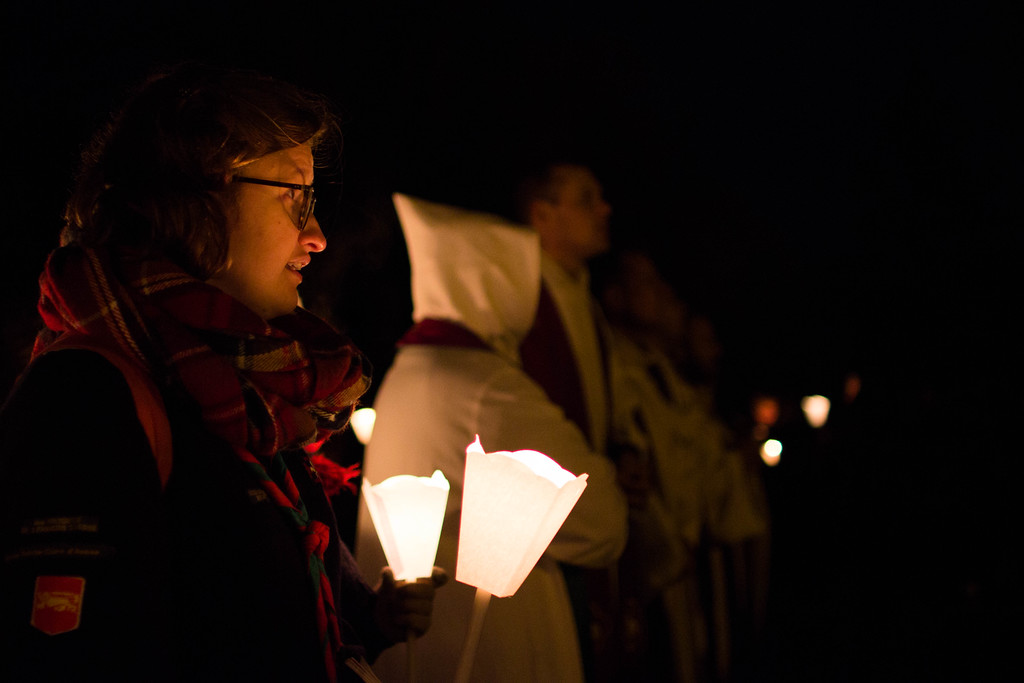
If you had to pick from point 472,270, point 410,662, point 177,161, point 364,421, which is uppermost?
point 177,161

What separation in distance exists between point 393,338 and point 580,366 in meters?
0.95

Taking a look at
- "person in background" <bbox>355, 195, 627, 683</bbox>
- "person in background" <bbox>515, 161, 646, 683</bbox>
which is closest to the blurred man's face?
"person in background" <bbox>515, 161, 646, 683</bbox>

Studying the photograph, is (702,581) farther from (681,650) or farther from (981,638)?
(981,638)

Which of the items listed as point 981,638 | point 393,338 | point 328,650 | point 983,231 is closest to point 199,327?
point 328,650

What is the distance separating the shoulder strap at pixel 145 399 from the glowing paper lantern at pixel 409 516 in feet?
2.06

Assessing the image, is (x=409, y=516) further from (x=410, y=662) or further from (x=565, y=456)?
(x=565, y=456)

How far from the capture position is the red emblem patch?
1360 mm

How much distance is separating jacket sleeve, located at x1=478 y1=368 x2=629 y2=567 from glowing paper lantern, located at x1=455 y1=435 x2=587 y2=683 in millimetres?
1051

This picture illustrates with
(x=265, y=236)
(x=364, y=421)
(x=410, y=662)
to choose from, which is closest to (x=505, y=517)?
(x=410, y=662)

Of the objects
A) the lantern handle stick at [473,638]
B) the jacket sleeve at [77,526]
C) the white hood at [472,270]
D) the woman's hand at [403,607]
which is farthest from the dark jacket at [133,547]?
the white hood at [472,270]

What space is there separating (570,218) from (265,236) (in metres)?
2.24

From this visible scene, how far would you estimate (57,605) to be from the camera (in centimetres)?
137

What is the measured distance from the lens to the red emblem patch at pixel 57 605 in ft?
4.46

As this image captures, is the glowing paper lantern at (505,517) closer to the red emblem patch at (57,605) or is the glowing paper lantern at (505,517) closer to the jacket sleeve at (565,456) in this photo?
the red emblem patch at (57,605)
